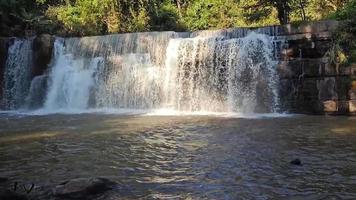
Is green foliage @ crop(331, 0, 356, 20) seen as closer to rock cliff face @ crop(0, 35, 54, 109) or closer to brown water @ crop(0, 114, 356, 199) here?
brown water @ crop(0, 114, 356, 199)

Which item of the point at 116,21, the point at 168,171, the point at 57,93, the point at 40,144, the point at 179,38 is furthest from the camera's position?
the point at 116,21

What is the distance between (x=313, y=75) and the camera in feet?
49.1

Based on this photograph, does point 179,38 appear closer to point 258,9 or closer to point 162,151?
point 258,9

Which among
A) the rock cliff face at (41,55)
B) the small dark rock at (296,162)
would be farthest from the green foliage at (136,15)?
the small dark rock at (296,162)

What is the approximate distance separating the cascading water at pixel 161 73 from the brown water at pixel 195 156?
2.68 metres

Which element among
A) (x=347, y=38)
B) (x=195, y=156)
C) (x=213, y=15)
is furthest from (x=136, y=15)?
(x=195, y=156)

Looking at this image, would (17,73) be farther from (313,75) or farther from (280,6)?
(313,75)

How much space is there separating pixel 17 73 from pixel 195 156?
44.9 feet

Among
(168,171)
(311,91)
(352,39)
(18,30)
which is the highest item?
(18,30)

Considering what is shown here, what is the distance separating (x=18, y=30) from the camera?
76.4 feet


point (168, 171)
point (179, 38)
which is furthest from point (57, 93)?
point (168, 171)

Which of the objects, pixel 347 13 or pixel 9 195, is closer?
pixel 9 195

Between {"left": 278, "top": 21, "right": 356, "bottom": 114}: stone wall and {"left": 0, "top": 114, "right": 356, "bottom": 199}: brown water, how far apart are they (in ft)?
3.78

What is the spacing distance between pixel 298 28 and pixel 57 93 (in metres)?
9.51
